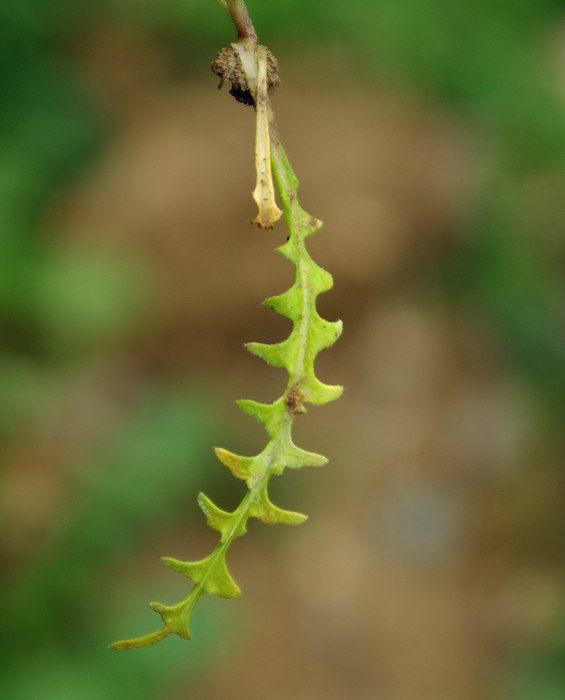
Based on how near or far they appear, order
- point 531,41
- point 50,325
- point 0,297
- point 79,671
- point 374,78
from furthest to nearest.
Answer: point 374,78 → point 531,41 → point 50,325 → point 0,297 → point 79,671

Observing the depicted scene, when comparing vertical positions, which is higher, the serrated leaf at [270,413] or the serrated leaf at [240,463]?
the serrated leaf at [270,413]

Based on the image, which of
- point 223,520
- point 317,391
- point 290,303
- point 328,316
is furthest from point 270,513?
point 328,316

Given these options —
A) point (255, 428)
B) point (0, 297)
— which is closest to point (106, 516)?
point (0, 297)

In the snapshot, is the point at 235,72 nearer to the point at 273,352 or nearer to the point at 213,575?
the point at 273,352

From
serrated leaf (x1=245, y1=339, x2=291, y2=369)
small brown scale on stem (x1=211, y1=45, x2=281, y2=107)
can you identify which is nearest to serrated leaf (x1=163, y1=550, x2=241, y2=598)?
serrated leaf (x1=245, y1=339, x2=291, y2=369)

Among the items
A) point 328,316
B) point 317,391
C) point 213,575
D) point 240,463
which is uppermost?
point 328,316

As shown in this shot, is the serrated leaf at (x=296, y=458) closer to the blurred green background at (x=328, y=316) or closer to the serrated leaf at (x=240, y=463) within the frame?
the serrated leaf at (x=240, y=463)

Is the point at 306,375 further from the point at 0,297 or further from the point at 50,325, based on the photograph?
the point at 50,325

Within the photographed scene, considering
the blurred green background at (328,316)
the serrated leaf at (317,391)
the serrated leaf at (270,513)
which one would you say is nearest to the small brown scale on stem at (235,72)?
the serrated leaf at (317,391)
